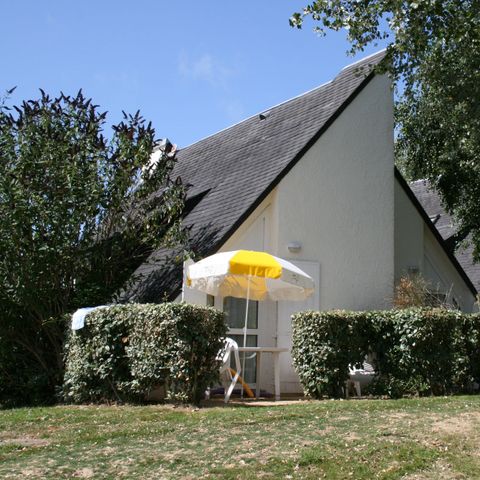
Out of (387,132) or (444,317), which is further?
(387,132)

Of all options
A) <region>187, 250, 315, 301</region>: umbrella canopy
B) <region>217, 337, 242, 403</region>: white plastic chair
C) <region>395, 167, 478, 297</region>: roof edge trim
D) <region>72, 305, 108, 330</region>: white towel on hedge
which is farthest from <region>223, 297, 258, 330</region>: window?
<region>395, 167, 478, 297</region>: roof edge trim

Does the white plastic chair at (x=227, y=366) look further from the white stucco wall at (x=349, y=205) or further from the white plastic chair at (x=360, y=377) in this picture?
the white stucco wall at (x=349, y=205)

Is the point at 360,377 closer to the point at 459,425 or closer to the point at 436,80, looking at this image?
the point at 459,425

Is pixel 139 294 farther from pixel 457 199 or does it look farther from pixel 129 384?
pixel 457 199

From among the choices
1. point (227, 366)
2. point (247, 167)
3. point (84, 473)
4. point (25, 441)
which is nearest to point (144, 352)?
point (227, 366)

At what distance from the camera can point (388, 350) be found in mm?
12359

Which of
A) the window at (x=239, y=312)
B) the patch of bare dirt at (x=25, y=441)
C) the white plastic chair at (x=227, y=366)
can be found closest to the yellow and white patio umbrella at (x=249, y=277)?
the white plastic chair at (x=227, y=366)

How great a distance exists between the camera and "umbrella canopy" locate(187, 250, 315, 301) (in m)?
12.1

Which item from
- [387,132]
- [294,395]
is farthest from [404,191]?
[294,395]

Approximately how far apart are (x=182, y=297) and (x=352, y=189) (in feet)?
15.1

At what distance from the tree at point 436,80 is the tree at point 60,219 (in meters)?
4.26

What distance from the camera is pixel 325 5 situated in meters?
13.4

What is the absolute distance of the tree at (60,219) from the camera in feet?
43.2

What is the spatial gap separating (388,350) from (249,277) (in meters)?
2.64
